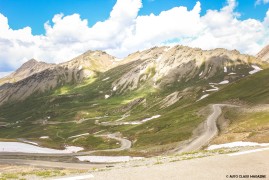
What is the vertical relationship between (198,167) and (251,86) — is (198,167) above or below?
below

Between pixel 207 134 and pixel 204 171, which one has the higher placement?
pixel 207 134

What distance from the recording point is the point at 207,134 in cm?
11650

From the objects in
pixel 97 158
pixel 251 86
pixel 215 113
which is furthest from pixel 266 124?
pixel 251 86

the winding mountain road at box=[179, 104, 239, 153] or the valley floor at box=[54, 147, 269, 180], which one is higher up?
the winding mountain road at box=[179, 104, 239, 153]

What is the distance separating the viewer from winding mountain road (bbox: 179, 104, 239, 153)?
99.9m

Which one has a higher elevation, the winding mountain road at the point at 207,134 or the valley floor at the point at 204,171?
the winding mountain road at the point at 207,134

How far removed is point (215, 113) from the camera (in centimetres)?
15300

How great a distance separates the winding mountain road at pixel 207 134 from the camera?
99.9 meters

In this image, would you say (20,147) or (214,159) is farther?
(20,147)

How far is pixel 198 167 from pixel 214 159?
3.16 metres

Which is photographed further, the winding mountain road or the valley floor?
the winding mountain road

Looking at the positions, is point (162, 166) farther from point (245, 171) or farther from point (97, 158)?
point (97, 158)

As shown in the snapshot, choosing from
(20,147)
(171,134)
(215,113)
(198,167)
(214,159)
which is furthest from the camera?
(215,113)

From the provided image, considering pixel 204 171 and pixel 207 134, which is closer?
pixel 204 171
